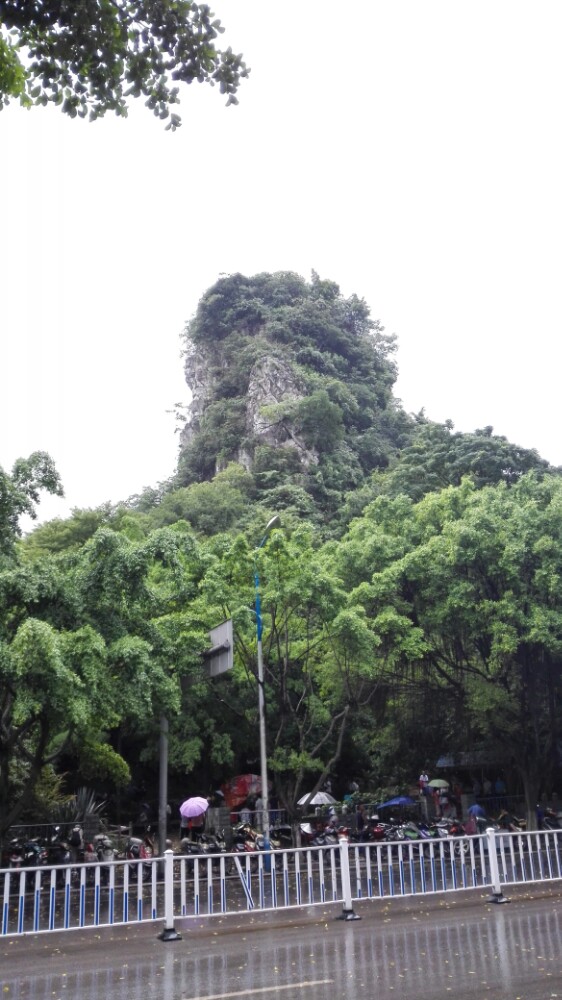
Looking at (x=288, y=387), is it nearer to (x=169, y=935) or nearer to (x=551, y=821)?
(x=551, y=821)

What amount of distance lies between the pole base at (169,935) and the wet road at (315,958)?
0.33 feet

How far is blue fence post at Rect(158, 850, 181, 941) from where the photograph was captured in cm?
997

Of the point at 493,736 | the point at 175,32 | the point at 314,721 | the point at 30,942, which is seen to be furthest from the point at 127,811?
the point at 175,32

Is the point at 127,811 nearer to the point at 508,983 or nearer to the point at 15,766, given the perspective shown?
the point at 15,766

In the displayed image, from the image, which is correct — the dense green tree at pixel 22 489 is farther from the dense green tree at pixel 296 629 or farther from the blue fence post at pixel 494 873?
the blue fence post at pixel 494 873

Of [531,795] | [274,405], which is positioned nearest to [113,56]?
[531,795]

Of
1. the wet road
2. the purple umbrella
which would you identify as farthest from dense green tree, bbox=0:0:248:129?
the purple umbrella

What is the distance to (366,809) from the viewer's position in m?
24.9

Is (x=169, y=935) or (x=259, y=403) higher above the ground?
(x=259, y=403)

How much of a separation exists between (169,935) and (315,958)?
2.16 m

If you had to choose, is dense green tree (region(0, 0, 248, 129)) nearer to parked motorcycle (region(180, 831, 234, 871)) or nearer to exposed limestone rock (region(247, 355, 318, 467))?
parked motorcycle (region(180, 831, 234, 871))

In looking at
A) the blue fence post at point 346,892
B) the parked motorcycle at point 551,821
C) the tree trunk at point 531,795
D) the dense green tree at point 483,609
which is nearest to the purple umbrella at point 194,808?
the dense green tree at point 483,609

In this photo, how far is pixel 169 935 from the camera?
995 centimetres

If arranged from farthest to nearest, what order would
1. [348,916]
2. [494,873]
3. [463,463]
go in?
[463,463] → [494,873] → [348,916]
